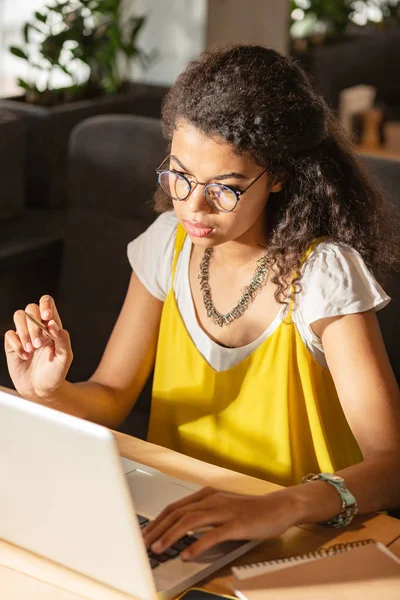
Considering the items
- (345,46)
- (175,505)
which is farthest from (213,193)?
(345,46)

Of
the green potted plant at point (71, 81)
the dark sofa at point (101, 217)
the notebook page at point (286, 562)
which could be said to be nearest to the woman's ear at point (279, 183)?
the notebook page at point (286, 562)

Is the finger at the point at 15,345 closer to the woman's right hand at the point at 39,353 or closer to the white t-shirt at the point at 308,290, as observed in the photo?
the woman's right hand at the point at 39,353

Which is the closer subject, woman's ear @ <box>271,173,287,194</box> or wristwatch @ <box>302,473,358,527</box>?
wristwatch @ <box>302,473,358,527</box>

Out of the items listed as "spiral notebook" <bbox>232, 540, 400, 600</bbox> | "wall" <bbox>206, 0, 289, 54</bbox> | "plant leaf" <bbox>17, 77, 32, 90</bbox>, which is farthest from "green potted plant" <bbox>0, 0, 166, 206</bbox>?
"spiral notebook" <bbox>232, 540, 400, 600</bbox>

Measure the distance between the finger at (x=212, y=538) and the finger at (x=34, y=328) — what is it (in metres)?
0.45

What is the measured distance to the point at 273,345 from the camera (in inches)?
60.2

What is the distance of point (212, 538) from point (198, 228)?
48 cm

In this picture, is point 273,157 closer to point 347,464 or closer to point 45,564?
point 347,464

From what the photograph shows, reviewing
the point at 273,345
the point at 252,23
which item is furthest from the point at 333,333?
the point at 252,23

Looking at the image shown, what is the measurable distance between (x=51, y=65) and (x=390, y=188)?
1.64 m

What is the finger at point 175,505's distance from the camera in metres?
1.06

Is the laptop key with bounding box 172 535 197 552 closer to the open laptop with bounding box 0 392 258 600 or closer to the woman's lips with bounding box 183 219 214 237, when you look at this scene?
the open laptop with bounding box 0 392 258 600

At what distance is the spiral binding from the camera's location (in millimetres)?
1057

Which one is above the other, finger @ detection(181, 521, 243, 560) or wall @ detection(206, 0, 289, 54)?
wall @ detection(206, 0, 289, 54)
